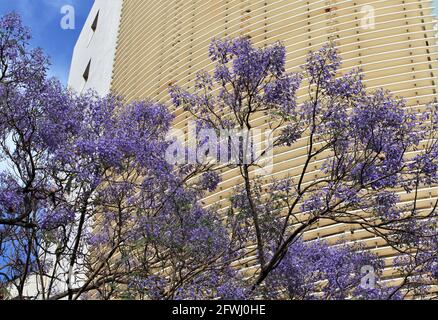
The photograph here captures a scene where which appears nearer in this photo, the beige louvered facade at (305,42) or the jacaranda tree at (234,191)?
the jacaranda tree at (234,191)

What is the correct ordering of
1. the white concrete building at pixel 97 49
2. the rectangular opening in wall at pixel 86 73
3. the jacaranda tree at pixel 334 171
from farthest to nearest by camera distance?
the rectangular opening in wall at pixel 86 73 → the white concrete building at pixel 97 49 → the jacaranda tree at pixel 334 171

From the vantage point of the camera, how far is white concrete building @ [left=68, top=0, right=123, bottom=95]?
20.0m

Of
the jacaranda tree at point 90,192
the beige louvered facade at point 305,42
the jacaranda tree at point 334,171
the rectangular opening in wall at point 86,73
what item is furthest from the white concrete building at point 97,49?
the jacaranda tree at point 334,171

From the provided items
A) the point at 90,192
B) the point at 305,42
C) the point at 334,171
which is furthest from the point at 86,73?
the point at 334,171

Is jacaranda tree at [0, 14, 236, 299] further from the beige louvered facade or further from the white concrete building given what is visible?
the white concrete building

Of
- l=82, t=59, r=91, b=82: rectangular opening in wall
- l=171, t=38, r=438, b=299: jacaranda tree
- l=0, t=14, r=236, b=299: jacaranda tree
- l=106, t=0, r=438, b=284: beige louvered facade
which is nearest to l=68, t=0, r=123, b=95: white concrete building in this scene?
l=82, t=59, r=91, b=82: rectangular opening in wall

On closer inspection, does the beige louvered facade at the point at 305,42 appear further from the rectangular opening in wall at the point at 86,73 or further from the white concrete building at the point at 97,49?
the rectangular opening in wall at the point at 86,73

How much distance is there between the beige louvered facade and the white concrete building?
3.34 meters

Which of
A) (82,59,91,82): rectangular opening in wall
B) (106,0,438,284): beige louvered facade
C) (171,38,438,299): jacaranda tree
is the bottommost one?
(171,38,438,299): jacaranda tree

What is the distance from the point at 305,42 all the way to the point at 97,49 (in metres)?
11.2

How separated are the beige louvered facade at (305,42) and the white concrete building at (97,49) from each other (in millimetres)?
3338

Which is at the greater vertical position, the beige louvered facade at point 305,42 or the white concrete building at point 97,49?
the white concrete building at point 97,49

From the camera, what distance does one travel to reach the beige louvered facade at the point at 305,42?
36.4 feet

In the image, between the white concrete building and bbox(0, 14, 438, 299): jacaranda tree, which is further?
the white concrete building
